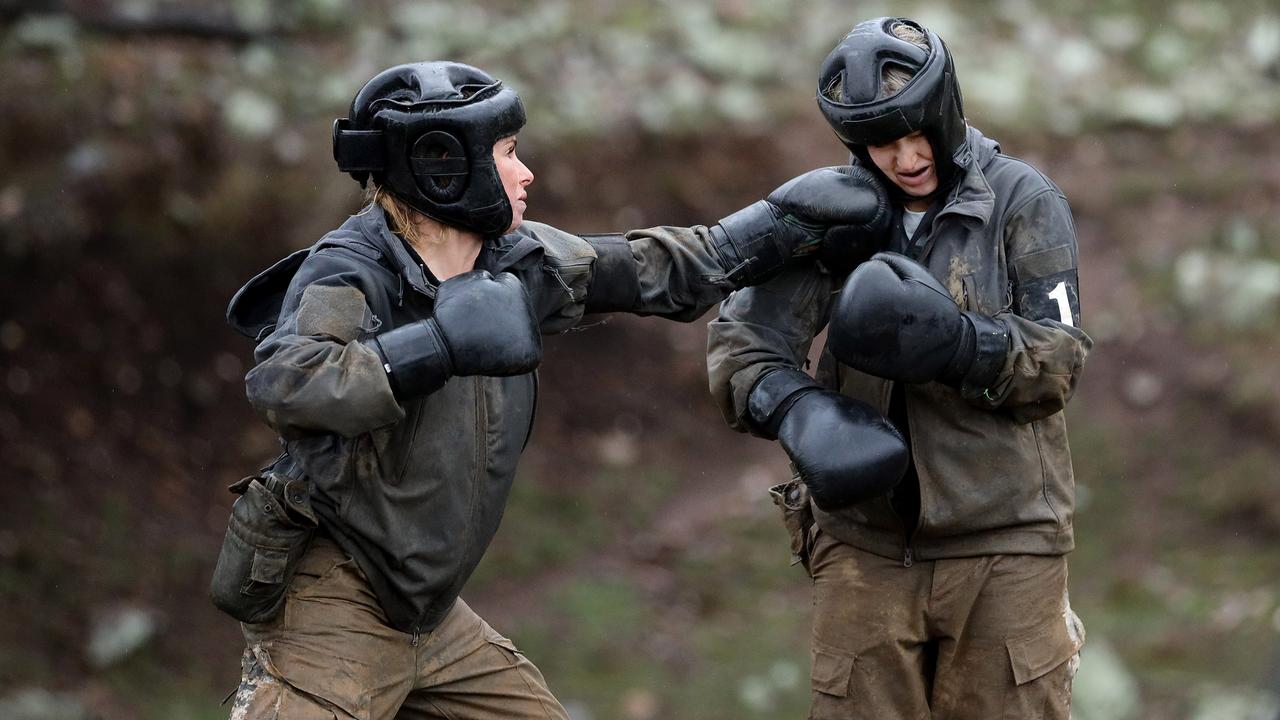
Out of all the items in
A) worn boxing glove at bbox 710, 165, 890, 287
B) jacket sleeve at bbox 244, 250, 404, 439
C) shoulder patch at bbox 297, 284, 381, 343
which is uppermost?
worn boxing glove at bbox 710, 165, 890, 287

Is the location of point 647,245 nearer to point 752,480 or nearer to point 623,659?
point 623,659

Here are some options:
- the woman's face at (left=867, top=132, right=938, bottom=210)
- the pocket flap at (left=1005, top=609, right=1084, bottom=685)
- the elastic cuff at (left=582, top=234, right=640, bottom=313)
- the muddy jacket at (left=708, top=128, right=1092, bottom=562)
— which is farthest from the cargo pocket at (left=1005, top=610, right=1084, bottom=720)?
the elastic cuff at (left=582, top=234, right=640, bottom=313)

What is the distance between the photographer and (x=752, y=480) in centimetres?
824

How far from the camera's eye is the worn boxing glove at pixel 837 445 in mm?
3953

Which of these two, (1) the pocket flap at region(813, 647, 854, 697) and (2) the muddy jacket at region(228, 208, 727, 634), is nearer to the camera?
(2) the muddy jacket at region(228, 208, 727, 634)

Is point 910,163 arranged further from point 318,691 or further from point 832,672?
point 318,691

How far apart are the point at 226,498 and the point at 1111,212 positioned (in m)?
5.24

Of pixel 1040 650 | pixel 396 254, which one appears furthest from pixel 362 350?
pixel 1040 650

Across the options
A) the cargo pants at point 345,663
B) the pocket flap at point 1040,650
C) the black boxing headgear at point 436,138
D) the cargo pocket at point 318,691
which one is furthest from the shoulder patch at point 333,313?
the pocket flap at point 1040,650

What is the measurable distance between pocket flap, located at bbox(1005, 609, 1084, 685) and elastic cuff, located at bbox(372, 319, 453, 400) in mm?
1662

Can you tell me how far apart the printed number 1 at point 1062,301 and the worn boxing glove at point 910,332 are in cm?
20

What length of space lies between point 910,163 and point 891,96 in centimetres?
21

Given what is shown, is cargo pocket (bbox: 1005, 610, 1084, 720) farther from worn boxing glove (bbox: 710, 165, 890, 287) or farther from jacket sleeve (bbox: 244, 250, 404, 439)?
jacket sleeve (bbox: 244, 250, 404, 439)

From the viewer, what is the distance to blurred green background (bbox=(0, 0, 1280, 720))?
7.05 metres
